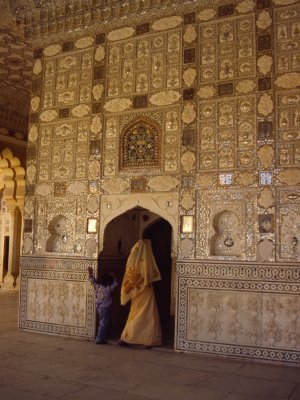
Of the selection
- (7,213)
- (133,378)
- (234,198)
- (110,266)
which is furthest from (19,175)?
(133,378)

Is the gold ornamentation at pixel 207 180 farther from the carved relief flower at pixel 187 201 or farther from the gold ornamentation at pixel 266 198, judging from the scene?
the gold ornamentation at pixel 266 198

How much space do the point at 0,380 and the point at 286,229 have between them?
3519 mm

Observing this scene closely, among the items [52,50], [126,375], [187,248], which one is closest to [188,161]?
[187,248]

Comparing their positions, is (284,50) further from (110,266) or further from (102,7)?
(110,266)

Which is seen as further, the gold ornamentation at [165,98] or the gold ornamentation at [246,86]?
the gold ornamentation at [165,98]

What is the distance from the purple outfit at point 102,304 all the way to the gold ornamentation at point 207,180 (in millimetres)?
1824

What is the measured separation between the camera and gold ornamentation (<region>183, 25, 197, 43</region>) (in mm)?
6581

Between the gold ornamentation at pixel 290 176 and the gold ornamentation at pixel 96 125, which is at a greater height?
the gold ornamentation at pixel 96 125

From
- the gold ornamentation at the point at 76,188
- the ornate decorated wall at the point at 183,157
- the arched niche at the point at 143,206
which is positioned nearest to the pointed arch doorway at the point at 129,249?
the arched niche at the point at 143,206

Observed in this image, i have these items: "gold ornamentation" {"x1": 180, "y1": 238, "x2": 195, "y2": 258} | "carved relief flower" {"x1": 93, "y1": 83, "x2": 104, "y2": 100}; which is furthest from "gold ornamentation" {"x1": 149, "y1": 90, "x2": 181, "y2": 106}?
"gold ornamentation" {"x1": 180, "y1": 238, "x2": 195, "y2": 258}

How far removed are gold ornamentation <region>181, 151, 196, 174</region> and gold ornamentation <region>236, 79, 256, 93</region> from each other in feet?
3.37

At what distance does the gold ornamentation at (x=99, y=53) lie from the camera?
726 centimetres

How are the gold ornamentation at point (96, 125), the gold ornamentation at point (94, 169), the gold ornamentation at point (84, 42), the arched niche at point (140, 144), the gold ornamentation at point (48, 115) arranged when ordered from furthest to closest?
the gold ornamentation at point (48, 115) → the gold ornamentation at point (84, 42) → the gold ornamentation at point (96, 125) → the gold ornamentation at point (94, 169) → the arched niche at point (140, 144)

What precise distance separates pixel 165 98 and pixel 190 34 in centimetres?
94
